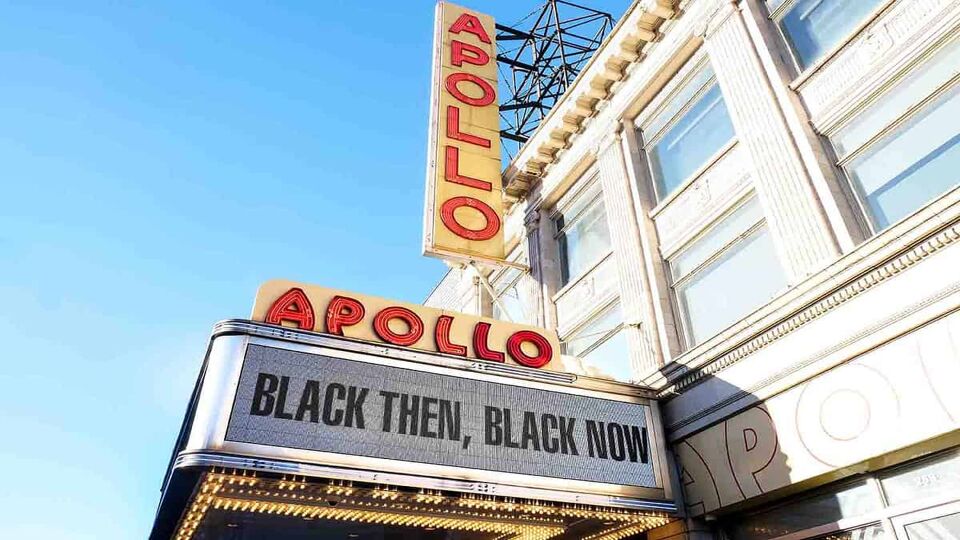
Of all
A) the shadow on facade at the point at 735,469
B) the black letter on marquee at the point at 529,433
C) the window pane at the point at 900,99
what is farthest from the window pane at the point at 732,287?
the black letter on marquee at the point at 529,433

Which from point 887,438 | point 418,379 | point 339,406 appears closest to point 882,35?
point 887,438

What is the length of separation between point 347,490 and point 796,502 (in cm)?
605

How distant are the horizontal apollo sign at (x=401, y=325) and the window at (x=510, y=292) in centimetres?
730

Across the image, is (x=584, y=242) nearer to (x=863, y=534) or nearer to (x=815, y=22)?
(x=815, y=22)

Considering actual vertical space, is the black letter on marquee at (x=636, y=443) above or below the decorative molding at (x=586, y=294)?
below

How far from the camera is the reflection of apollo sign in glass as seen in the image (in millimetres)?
7711

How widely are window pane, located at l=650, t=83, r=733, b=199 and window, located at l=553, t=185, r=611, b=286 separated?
2.00 meters

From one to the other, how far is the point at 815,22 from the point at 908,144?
11.2 feet

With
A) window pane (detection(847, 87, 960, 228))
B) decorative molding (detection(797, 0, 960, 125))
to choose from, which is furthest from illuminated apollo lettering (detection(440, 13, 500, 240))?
window pane (detection(847, 87, 960, 228))

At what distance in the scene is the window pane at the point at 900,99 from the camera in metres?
8.41

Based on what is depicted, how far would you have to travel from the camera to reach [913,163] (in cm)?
855

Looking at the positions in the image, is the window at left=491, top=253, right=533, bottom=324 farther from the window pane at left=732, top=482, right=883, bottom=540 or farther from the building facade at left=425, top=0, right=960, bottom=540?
the window pane at left=732, top=482, right=883, bottom=540

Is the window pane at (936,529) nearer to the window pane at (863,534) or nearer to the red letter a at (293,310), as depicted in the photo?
the window pane at (863,534)

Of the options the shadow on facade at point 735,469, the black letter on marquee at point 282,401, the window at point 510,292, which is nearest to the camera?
the black letter on marquee at point 282,401
